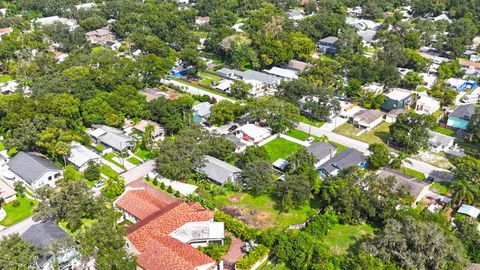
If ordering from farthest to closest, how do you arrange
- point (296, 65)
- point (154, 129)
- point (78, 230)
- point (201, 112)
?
1. point (296, 65)
2. point (201, 112)
3. point (154, 129)
4. point (78, 230)

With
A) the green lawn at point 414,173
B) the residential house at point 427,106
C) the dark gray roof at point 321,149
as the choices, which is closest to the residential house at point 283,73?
the residential house at point 427,106

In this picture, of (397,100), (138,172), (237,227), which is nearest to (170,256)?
(237,227)

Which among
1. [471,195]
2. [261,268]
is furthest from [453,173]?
[261,268]

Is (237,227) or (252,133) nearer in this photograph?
(237,227)

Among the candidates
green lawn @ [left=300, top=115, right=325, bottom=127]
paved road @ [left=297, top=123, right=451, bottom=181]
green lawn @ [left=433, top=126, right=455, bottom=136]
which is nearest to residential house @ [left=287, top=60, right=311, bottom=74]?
Result: green lawn @ [left=300, top=115, right=325, bottom=127]

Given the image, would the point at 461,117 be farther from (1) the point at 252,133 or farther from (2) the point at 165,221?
(2) the point at 165,221

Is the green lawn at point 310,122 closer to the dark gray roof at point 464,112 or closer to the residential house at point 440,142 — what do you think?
the residential house at point 440,142

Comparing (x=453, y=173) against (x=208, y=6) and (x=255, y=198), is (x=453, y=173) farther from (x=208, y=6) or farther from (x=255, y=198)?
(x=208, y=6)
